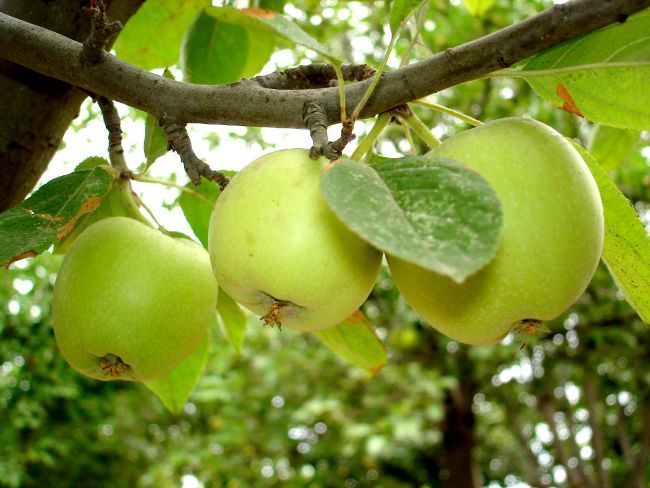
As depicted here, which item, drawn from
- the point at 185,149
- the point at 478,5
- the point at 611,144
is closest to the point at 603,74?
the point at 185,149

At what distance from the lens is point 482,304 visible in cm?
51

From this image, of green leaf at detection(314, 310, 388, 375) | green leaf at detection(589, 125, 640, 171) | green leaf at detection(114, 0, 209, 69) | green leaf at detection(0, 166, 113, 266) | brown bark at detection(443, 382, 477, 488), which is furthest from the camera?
brown bark at detection(443, 382, 477, 488)

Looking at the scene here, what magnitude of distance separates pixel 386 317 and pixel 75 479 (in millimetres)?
2080

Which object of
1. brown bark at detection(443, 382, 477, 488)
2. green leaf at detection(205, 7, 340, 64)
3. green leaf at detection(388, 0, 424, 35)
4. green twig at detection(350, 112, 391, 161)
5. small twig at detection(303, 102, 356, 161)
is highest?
green leaf at detection(205, 7, 340, 64)

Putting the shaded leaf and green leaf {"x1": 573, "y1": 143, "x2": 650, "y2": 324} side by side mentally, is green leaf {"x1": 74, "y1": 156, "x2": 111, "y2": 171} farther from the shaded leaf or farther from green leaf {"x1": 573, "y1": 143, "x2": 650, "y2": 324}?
green leaf {"x1": 573, "y1": 143, "x2": 650, "y2": 324}

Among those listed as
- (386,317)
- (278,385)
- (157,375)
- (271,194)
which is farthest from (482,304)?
(278,385)

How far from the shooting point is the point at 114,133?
77cm

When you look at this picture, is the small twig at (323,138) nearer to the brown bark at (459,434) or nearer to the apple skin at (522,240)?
the apple skin at (522,240)

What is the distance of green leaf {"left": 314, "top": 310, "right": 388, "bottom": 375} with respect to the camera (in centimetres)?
84

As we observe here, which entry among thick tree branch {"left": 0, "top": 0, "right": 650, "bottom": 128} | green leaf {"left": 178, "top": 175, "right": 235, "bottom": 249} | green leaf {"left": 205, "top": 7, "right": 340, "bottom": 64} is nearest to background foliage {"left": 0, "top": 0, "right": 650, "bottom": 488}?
green leaf {"left": 178, "top": 175, "right": 235, "bottom": 249}

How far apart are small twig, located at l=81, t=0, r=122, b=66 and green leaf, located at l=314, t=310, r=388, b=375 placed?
41cm

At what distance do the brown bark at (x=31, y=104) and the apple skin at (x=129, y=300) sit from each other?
152mm

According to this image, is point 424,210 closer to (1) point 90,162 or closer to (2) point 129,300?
(2) point 129,300

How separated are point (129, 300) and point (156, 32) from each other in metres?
0.50
